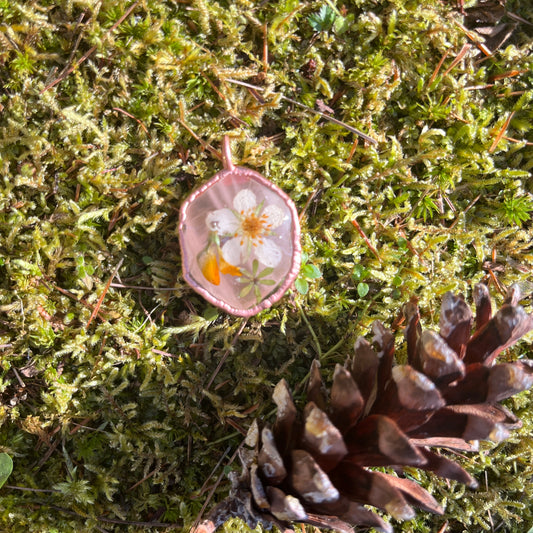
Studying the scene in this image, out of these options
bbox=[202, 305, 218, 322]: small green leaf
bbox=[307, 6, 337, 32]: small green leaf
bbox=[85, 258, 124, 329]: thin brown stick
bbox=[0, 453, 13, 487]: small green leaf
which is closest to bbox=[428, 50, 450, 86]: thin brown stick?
bbox=[307, 6, 337, 32]: small green leaf

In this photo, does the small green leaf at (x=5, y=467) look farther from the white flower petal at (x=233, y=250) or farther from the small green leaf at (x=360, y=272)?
the small green leaf at (x=360, y=272)

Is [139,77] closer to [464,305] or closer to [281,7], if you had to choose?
[281,7]

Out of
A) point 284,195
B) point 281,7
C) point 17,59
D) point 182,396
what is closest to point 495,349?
point 284,195

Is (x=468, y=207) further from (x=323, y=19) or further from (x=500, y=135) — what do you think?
(x=323, y=19)

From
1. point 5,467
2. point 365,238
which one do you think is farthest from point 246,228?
point 5,467

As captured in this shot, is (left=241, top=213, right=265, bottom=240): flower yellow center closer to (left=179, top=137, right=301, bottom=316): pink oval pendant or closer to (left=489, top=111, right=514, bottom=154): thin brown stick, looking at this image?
(left=179, top=137, right=301, bottom=316): pink oval pendant

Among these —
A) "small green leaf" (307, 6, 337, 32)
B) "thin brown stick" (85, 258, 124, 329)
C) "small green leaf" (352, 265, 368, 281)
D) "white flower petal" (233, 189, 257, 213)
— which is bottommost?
"thin brown stick" (85, 258, 124, 329)
